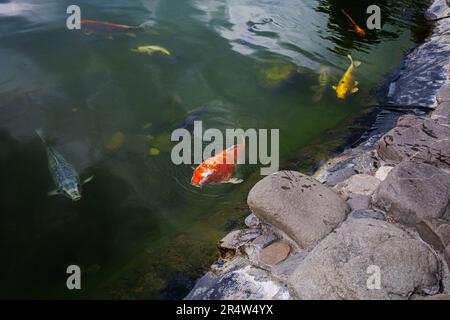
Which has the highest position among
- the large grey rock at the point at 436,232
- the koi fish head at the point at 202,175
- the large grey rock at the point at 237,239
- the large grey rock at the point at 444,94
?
the large grey rock at the point at 444,94

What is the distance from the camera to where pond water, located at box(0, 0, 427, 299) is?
4.33 metres

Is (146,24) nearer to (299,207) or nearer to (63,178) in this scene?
(63,178)

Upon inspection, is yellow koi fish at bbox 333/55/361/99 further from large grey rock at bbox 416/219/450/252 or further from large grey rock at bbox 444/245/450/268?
large grey rock at bbox 444/245/450/268

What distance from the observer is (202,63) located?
27.1ft

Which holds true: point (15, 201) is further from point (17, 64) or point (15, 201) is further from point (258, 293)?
point (17, 64)

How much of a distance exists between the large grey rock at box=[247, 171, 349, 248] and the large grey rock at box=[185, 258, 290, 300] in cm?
57

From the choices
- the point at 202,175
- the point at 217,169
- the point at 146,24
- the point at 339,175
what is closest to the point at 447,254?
the point at 339,175

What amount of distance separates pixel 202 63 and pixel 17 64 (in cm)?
385

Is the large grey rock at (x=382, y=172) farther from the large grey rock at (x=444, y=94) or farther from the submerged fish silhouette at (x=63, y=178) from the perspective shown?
the submerged fish silhouette at (x=63, y=178)

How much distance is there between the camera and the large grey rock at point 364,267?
10.3 ft

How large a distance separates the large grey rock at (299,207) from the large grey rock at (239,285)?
0.57 metres

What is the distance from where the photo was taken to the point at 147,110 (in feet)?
22.5

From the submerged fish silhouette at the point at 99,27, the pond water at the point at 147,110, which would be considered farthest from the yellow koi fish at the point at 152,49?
the submerged fish silhouette at the point at 99,27
